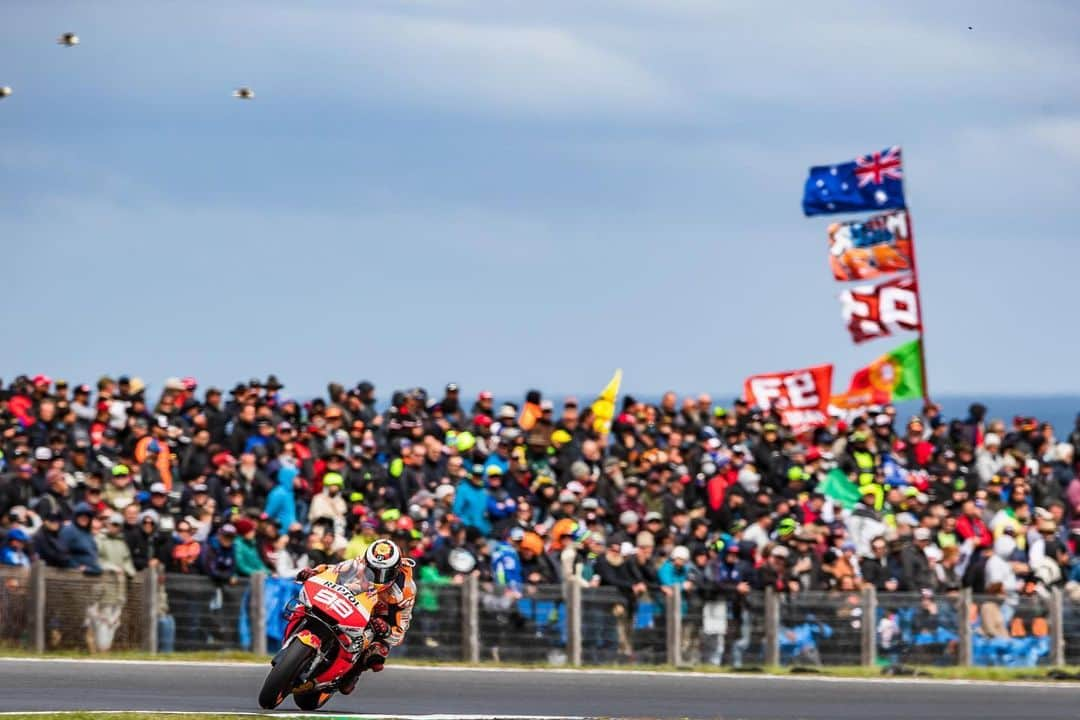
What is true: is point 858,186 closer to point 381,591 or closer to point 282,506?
point 282,506

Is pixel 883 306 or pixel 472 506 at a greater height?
pixel 883 306

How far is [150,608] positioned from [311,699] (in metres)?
5.89

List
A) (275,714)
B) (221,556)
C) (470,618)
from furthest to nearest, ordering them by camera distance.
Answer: (470,618)
(221,556)
(275,714)

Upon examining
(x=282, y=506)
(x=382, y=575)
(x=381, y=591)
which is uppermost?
(x=282, y=506)

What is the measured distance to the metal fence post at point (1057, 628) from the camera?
2303 cm

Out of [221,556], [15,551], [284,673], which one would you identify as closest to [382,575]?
[284,673]

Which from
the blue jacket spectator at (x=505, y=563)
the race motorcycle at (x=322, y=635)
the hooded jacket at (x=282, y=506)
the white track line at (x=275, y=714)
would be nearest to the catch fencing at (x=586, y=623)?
the blue jacket spectator at (x=505, y=563)

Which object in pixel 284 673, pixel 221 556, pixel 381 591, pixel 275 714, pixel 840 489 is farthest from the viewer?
pixel 840 489

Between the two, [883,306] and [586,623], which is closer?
[586,623]

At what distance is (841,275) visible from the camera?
31.5 m

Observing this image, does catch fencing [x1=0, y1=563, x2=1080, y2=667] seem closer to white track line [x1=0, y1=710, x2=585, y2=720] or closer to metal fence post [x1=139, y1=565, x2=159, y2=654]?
metal fence post [x1=139, y1=565, x2=159, y2=654]

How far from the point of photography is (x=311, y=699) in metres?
16.1

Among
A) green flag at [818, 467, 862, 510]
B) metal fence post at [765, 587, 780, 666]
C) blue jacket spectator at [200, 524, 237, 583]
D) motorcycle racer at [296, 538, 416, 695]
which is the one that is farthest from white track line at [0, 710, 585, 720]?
green flag at [818, 467, 862, 510]

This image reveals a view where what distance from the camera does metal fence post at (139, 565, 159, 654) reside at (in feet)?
70.4
